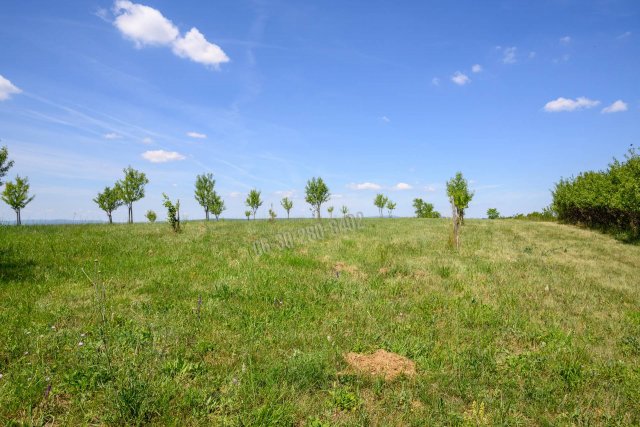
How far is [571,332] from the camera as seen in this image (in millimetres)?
6742

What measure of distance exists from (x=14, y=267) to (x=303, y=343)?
937cm

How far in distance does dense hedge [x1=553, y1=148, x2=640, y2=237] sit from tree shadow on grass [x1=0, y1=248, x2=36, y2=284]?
3077 cm

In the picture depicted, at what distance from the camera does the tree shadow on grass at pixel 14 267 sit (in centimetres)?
840

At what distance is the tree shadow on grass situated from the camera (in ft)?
27.6

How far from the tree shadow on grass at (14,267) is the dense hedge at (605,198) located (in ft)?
101

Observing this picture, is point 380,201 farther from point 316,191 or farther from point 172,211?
point 172,211

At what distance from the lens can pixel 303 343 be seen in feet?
18.5

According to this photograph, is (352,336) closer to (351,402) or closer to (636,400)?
(351,402)

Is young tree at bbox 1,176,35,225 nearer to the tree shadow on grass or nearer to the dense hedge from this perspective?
the tree shadow on grass

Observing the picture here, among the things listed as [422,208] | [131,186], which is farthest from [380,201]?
[131,186]

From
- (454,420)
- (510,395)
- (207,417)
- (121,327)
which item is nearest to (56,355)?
(121,327)

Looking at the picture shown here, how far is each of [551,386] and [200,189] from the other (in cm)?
6109

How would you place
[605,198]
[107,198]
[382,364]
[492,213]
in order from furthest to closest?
[492,213], [107,198], [605,198], [382,364]

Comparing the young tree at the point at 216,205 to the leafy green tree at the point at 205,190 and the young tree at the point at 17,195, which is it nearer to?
the leafy green tree at the point at 205,190
